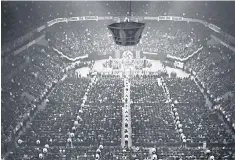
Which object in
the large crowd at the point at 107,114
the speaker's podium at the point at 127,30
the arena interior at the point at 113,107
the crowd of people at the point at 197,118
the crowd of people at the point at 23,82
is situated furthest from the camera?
the crowd of people at the point at 23,82

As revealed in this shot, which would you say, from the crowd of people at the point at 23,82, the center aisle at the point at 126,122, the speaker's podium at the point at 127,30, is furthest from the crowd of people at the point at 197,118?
the crowd of people at the point at 23,82

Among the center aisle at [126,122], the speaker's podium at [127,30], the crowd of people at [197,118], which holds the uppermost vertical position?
the speaker's podium at [127,30]

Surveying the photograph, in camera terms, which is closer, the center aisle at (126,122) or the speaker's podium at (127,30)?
the speaker's podium at (127,30)

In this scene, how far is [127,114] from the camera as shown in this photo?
31.0 m

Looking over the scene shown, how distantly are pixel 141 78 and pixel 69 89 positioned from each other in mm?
10331

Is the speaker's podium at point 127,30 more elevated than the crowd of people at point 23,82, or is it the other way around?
the speaker's podium at point 127,30

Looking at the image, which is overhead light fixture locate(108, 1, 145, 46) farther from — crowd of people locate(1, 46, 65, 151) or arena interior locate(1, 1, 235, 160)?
crowd of people locate(1, 46, 65, 151)

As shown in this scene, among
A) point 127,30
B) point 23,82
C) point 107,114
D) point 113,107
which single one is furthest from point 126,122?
point 23,82

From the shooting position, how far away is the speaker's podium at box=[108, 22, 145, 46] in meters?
17.4

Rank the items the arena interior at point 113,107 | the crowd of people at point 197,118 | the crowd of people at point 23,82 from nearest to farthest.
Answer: the arena interior at point 113,107 → the crowd of people at point 197,118 → the crowd of people at point 23,82

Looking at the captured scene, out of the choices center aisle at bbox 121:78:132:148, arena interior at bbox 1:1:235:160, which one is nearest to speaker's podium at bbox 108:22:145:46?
arena interior at bbox 1:1:235:160

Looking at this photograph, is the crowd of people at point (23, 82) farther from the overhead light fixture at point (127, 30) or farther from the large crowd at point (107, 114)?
the overhead light fixture at point (127, 30)

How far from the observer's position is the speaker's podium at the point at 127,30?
1738 cm

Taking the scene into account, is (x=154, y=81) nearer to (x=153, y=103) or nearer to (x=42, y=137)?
(x=153, y=103)
